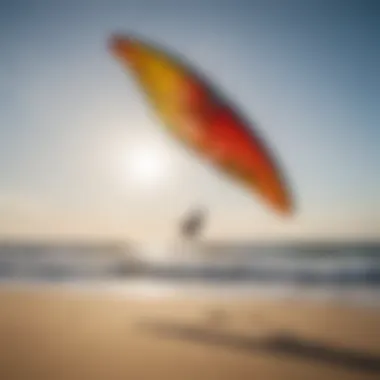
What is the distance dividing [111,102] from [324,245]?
74 cm

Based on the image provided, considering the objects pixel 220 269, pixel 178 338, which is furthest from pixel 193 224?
pixel 178 338

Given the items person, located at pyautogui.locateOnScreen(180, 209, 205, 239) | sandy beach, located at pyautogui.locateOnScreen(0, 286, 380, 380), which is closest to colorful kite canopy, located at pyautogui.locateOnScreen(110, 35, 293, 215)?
person, located at pyautogui.locateOnScreen(180, 209, 205, 239)

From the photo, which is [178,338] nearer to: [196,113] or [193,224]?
[193,224]

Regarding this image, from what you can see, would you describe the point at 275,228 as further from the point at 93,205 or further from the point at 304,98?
the point at 93,205

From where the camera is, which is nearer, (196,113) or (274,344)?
(274,344)

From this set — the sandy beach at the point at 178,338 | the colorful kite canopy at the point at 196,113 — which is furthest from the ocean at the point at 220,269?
the colorful kite canopy at the point at 196,113

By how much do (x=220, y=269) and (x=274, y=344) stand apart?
251 millimetres

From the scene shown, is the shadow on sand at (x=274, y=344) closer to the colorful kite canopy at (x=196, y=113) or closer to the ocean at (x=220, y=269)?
the ocean at (x=220, y=269)

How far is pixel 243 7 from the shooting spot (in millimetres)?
1563

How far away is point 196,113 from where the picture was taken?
1.56 metres

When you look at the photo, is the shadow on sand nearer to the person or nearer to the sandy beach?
the sandy beach

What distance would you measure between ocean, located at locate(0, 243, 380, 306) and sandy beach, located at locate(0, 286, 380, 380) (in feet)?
0.10

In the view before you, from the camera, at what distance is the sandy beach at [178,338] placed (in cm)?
145

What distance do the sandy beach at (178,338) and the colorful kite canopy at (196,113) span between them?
388mm
